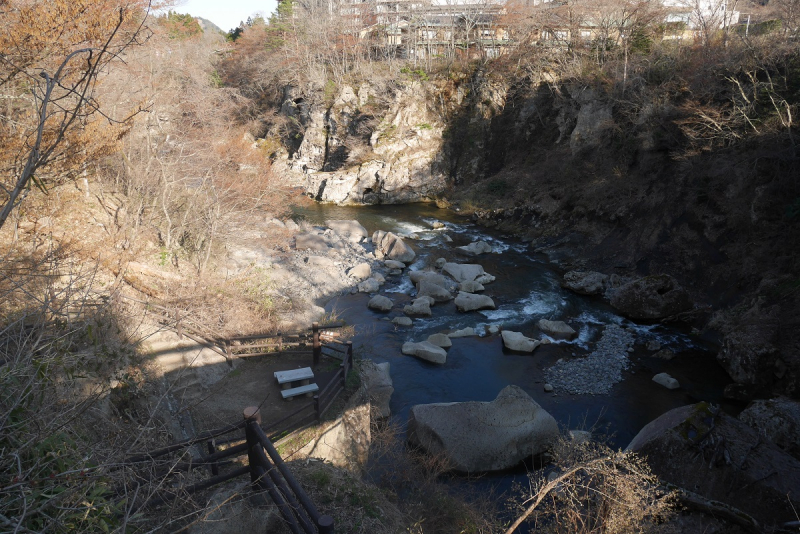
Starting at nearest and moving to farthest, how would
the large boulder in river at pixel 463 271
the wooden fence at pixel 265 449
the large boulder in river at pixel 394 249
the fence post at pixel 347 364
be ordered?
the wooden fence at pixel 265 449 → the fence post at pixel 347 364 → the large boulder in river at pixel 463 271 → the large boulder in river at pixel 394 249

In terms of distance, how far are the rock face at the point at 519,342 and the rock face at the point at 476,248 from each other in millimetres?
8332

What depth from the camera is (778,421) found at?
28.9 feet

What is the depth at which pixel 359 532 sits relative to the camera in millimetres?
5219

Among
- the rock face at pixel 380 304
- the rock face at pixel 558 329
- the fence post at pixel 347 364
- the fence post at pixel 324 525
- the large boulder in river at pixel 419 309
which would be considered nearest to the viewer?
the fence post at pixel 324 525

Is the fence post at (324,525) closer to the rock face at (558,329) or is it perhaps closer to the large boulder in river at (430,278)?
the rock face at (558,329)

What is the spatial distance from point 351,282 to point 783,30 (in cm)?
1864

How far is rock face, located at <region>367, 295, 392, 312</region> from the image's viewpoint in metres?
16.0

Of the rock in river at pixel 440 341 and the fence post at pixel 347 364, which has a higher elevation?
the fence post at pixel 347 364

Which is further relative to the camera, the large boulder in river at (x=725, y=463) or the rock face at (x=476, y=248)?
the rock face at (x=476, y=248)

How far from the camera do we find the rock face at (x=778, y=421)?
844 centimetres

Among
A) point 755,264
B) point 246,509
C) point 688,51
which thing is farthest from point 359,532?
point 688,51

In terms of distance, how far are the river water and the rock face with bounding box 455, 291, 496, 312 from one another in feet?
0.95

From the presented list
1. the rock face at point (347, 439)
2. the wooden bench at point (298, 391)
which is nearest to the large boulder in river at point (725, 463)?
the rock face at point (347, 439)

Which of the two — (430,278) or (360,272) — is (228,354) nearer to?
(360,272)
